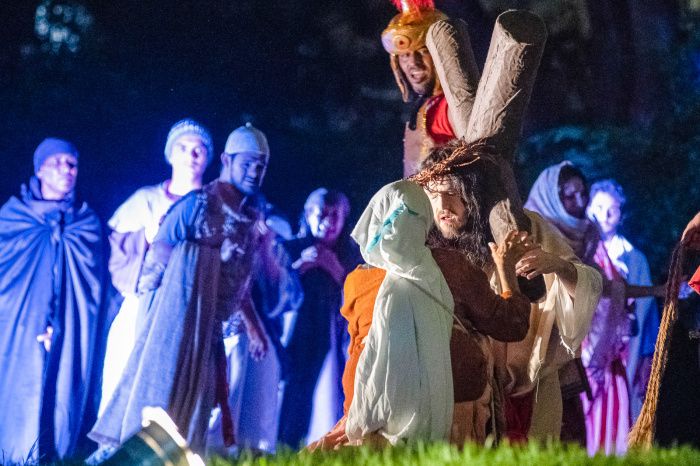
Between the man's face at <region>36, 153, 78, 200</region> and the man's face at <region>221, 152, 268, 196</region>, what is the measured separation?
108 centimetres

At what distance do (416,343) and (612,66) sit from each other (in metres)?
5.69

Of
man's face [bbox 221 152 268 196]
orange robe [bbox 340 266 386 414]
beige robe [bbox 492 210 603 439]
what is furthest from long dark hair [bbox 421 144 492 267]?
man's face [bbox 221 152 268 196]

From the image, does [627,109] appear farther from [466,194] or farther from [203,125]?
[466,194]

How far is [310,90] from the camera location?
717 cm

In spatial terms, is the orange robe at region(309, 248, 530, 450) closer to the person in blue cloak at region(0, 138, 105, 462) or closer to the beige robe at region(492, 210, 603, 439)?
the beige robe at region(492, 210, 603, 439)

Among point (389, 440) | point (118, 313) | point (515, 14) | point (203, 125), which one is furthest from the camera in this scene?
point (203, 125)

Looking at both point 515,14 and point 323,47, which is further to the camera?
point 323,47

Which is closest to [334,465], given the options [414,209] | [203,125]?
[414,209]

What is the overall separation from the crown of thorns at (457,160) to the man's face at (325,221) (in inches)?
126

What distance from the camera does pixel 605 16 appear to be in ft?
26.7

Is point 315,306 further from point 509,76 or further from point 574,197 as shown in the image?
point 509,76

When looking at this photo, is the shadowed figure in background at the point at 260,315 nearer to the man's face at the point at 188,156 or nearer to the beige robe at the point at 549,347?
the man's face at the point at 188,156

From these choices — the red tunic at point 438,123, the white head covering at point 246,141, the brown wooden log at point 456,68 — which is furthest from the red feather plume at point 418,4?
the white head covering at point 246,141

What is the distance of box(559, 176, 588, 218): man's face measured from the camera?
7.39 metres
